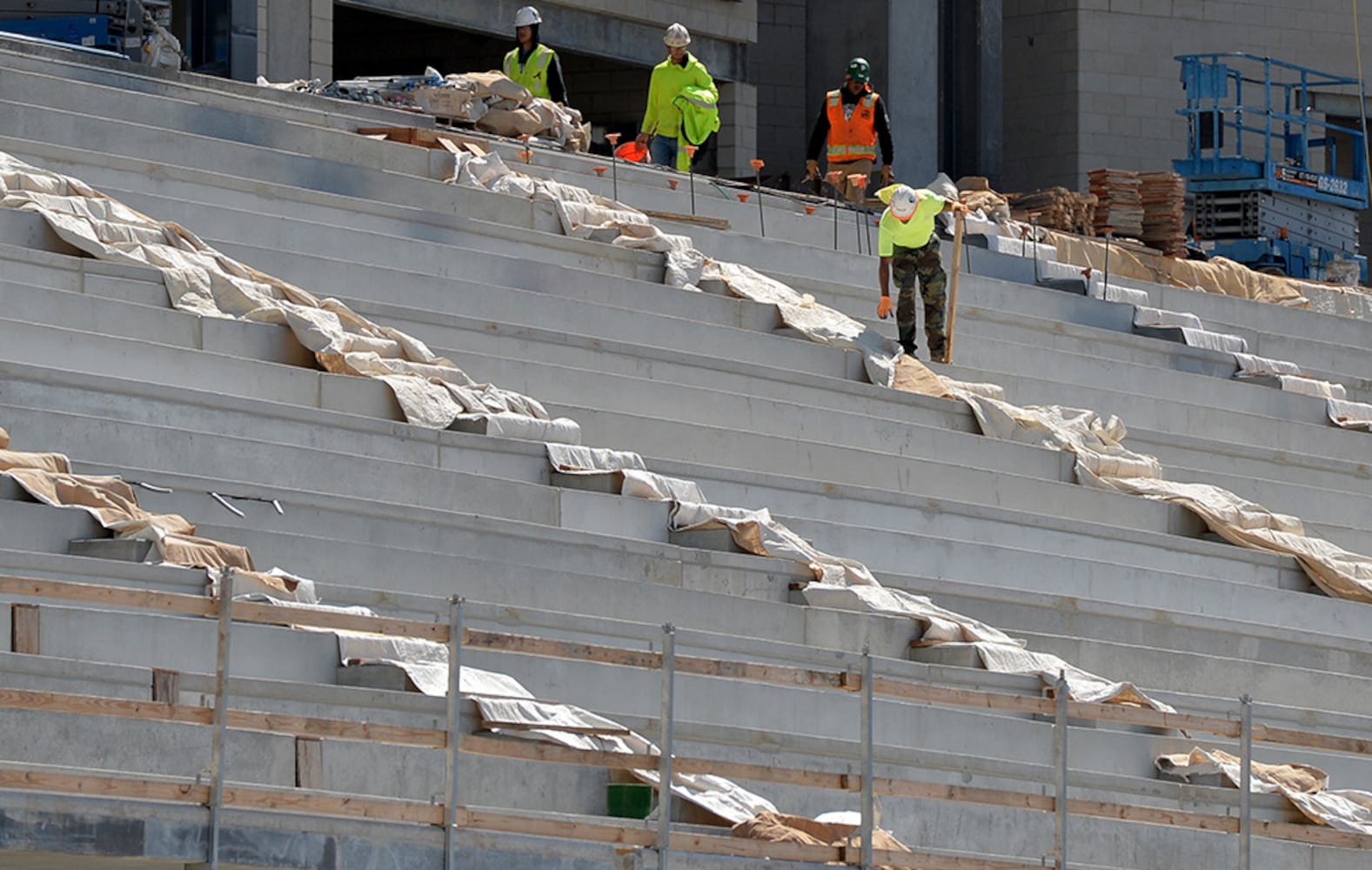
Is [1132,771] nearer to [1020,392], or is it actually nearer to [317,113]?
[1020,392]

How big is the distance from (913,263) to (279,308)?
572 centimetres

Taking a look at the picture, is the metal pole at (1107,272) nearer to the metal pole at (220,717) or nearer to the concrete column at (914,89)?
the concrete column at (914,89)

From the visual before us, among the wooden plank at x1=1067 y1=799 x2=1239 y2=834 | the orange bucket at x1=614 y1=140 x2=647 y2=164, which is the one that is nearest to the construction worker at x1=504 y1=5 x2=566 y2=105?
the orange bucket at x1=614 y1=140 x2=647 y2=164

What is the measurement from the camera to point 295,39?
26172mm

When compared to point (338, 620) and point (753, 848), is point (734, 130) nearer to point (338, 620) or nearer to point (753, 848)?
point (753, 848)

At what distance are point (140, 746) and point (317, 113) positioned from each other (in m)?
11.0

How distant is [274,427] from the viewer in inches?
502

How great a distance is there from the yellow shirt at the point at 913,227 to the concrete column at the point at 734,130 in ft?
44.2

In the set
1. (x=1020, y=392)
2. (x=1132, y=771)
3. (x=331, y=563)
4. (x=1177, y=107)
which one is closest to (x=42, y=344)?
(x=331, y=563)

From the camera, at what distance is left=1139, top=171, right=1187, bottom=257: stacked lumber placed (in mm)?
25516

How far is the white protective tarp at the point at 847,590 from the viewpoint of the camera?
1304 cm

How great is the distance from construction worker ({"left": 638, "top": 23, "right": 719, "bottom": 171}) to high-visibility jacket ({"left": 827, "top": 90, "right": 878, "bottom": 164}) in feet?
3.43

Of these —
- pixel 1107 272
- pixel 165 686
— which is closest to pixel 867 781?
pixel 165 686

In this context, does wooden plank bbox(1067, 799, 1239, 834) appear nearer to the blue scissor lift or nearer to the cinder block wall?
the blue scissor lift
